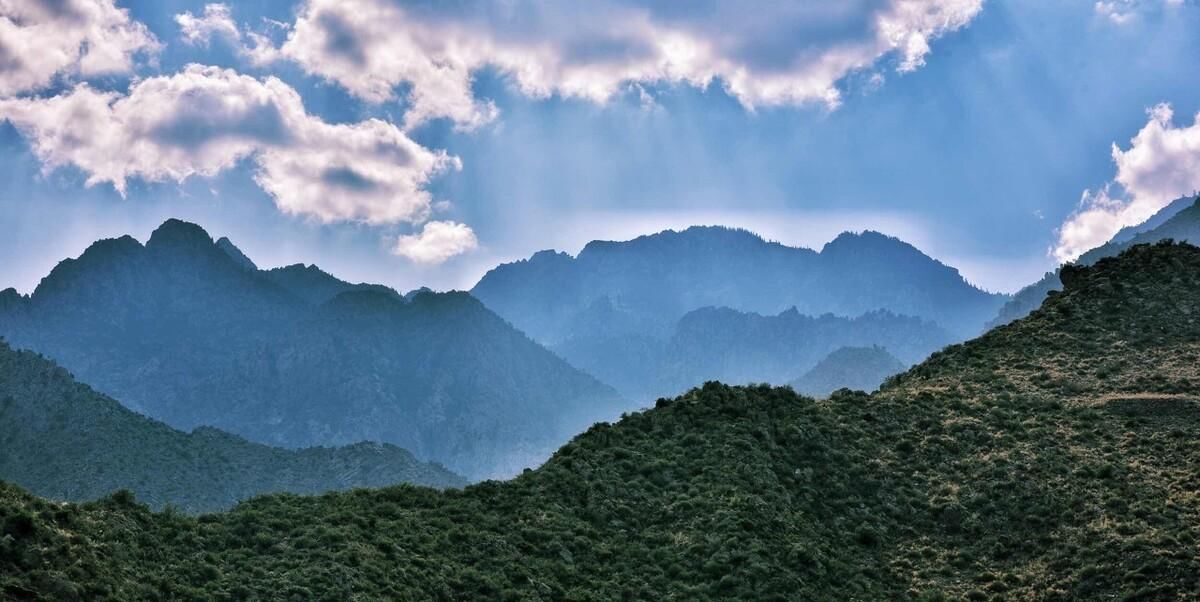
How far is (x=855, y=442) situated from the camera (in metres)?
54.9

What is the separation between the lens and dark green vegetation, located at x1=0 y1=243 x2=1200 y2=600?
3544 centimetres

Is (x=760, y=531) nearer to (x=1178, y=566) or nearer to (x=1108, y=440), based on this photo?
(x=1178, y=566)

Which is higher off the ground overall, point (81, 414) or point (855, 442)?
point (81, 414)

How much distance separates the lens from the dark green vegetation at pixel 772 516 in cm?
3544

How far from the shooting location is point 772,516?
152 feet

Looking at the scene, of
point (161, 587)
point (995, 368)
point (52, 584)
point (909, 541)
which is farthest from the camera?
point (995, 368)

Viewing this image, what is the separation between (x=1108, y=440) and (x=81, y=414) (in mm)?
195460

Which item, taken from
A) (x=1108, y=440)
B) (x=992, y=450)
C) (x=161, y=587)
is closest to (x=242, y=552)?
(x=161, y=587)

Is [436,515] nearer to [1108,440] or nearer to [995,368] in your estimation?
[1108,440]

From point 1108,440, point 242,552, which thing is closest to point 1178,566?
point 1108,440

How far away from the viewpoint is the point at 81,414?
195 meters

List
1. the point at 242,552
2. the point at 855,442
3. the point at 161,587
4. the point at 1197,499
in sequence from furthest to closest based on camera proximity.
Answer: the point at 855,442 < the point at 1197,499 < the point at 242,552 < the point at 161,587

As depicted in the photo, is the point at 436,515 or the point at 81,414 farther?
the point at 81,414

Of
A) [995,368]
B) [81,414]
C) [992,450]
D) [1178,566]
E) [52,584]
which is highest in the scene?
Result: [81,414]
